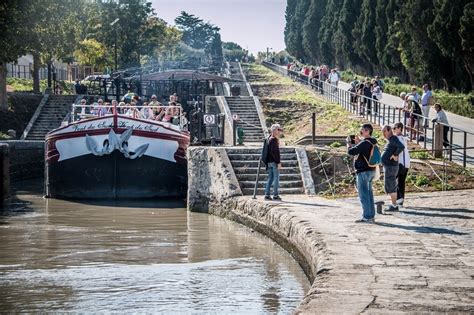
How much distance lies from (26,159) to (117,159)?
12.2 m

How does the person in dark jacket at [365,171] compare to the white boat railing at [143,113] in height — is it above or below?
below

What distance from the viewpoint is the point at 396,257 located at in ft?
44.6

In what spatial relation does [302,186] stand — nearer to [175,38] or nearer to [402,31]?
[402,31]

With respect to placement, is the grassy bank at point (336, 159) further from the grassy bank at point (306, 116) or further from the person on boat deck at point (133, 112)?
the person on boat deck at point (133, 112)

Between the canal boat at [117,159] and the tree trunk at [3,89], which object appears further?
the tree trunk at [3,89]

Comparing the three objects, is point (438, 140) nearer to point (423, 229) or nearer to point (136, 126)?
point (136, 126)

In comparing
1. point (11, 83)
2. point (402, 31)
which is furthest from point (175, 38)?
point (402, 31)

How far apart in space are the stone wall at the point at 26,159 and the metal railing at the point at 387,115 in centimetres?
→ 1287

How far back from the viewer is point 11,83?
215 ft

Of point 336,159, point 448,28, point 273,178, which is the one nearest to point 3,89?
point 448,28

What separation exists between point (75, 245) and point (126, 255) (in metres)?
1.86

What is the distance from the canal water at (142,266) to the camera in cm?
1392

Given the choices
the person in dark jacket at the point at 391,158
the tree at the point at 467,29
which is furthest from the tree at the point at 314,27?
the person in dark jacket at the point at 391,158

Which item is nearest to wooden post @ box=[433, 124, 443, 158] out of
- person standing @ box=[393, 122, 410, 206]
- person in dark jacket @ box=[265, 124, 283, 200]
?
person in dark jacket @ box=[265, 124, 283, 200]
